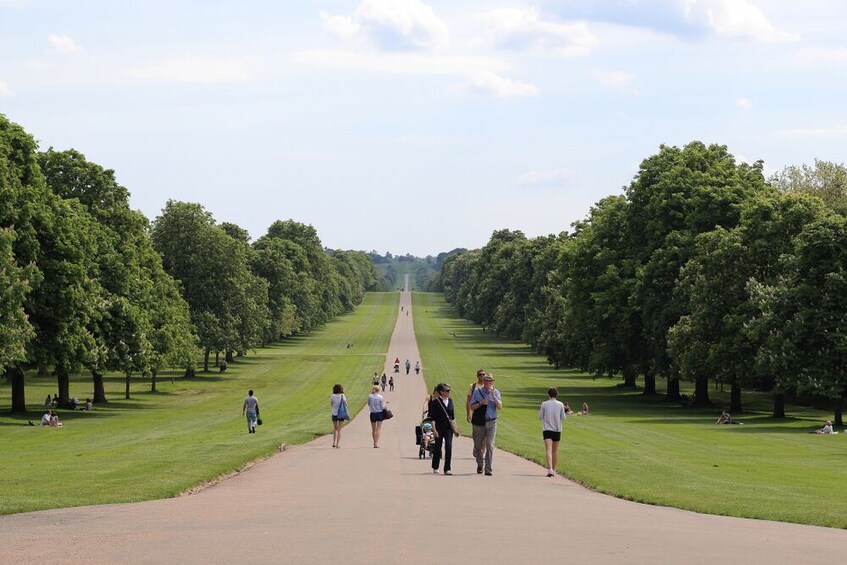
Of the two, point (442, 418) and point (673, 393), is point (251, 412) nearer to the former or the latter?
point (442, 418)

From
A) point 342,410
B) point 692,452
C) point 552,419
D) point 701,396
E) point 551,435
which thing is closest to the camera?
point 552,419

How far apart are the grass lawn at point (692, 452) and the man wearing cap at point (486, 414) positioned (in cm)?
218

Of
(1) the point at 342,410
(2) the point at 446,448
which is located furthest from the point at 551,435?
(1) the point at 342,410

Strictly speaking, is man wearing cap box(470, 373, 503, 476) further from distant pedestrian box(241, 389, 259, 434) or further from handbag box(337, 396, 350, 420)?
distant pedestrian box(241, 389, 259, 434)

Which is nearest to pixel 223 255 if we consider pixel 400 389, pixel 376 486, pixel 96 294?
pixel 400 389

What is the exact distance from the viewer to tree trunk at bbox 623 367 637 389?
268ft

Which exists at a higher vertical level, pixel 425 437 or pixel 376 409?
pixel 376 409

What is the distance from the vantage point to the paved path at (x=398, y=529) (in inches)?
599

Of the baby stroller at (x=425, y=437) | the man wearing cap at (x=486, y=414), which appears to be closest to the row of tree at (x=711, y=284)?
the baby stroller at (x=425, y=437)

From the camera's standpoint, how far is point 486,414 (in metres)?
27.5

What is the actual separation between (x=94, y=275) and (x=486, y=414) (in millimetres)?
42023

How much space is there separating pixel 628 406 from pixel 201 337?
36.2 meters

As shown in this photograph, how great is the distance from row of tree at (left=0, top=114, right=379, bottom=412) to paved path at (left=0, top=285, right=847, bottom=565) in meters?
33.2

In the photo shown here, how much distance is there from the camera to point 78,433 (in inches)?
2021
